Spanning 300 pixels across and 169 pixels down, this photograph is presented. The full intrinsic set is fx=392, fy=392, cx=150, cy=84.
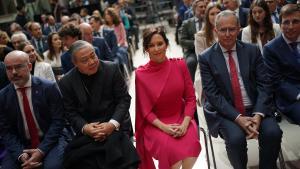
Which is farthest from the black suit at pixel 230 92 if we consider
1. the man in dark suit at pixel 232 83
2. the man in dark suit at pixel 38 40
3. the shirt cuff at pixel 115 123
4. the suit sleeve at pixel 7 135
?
the man in dark suit at pixel 38 40

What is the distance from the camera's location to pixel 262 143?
2883 mm

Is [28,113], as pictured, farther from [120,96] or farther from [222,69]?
[222,69]

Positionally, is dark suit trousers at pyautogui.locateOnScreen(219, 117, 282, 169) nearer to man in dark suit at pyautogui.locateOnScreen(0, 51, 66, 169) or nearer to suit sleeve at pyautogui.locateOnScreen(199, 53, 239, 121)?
suit sleeve at pyautogui.locateOnScreen(199, 53, 239, 121)

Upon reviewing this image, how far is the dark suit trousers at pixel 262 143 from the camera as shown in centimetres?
284

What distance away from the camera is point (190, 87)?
312cm

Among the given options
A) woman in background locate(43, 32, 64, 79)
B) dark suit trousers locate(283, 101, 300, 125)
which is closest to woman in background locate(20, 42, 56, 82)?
woman in background locate(43, 32, 64, 79)

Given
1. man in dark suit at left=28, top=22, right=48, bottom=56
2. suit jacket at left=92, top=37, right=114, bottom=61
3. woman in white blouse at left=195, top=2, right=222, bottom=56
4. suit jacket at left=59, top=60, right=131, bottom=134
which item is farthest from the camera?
man in dark suit at left=28, top=22, right=48, bottom=56

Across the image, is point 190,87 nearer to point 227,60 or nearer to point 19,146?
point 227,60

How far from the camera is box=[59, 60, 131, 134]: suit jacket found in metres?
A: 2.96

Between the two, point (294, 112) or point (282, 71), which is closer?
point (294, 112)

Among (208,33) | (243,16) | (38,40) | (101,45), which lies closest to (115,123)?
(208,33)

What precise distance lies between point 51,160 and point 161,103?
0.93 m

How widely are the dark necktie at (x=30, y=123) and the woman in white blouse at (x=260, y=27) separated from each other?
2.30 m

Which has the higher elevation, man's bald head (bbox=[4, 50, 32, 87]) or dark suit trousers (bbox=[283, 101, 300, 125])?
man's bald head (bbox=[4, 50, 32, 87])
